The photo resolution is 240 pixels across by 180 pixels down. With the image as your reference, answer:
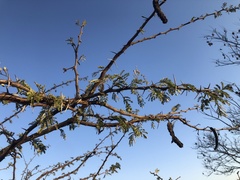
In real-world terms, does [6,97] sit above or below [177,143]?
above

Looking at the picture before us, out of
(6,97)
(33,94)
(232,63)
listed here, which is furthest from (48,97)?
(232,63)

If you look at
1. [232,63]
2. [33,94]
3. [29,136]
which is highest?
[232,63]

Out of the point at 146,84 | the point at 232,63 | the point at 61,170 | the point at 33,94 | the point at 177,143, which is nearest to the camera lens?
the point at 33,94

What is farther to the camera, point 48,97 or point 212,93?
point 212,93

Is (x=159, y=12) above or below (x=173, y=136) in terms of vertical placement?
above

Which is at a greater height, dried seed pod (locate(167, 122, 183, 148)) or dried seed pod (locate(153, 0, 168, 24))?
dried seed pod (locate(153, 0, 168, 24))

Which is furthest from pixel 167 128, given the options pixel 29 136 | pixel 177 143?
pixel 29 136

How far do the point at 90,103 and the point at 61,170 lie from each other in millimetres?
869

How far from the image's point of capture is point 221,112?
1627mm

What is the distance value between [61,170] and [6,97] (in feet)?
3.17

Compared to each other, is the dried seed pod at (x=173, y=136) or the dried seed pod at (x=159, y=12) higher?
the dried seed pod at (x=159, y=12)

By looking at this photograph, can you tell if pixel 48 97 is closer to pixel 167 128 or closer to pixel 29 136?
pixel 29 136

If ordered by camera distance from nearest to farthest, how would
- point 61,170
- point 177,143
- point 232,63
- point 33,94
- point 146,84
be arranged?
point 33,94 < point 177,143 < point 146,84 < point 61,170 < point 232,63

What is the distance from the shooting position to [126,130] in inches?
60.7
